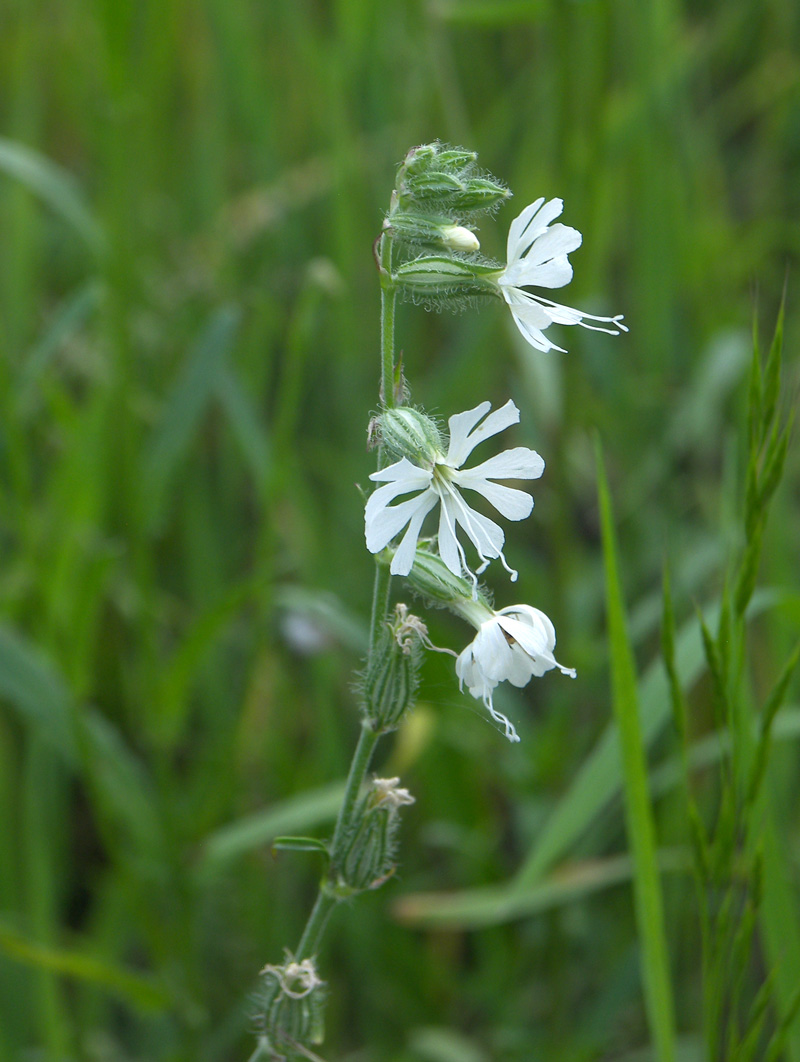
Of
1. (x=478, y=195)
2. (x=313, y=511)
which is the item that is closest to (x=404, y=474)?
(x=478, y=195)

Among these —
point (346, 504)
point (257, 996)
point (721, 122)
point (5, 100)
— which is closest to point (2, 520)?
point (346, 504)

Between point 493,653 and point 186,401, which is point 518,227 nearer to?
point 493,653

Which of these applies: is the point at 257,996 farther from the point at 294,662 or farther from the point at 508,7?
the point at 508,7

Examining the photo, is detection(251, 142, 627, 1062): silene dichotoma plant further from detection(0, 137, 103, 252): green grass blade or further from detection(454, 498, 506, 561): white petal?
detection(0, 137, 103, 252): green grass blade

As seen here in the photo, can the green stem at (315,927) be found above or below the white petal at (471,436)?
below

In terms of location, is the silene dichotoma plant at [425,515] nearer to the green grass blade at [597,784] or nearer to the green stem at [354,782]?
the green stem at [354,782]

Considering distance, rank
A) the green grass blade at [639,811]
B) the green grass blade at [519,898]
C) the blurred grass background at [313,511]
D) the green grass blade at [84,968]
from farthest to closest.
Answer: the blurred grass background at [313,511] → the green grass blade at [519,898] → the green grass blade at [84,968] → the green grass blade at [639,811]

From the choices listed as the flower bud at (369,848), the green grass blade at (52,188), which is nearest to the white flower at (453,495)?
the flower bud at (369,848)
